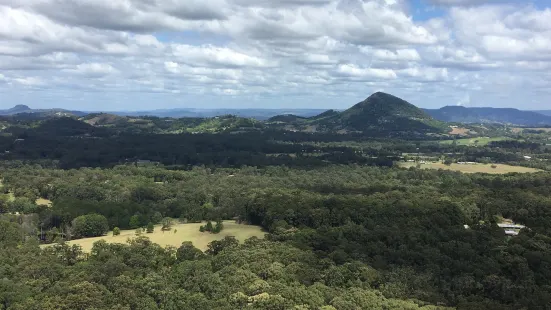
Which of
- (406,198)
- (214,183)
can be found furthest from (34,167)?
(406,198)

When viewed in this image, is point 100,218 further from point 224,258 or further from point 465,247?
point 465,247

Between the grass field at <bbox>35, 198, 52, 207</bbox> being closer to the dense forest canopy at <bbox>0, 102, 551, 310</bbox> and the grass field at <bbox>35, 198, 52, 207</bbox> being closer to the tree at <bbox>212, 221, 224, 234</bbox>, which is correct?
the dense forest canopy at <bbox>0, 102, 551, 310</bbox>

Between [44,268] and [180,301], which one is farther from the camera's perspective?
[44,268]

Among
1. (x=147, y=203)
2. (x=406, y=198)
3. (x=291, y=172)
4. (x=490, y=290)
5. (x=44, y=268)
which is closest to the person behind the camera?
(x=490, y=290)

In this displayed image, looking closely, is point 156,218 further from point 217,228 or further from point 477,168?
point 477,168

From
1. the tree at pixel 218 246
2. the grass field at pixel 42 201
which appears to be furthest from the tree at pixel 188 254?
the grass field at pixel 42 201

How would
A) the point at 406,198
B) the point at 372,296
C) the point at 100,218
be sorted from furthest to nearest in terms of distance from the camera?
the point at 406,198
the point at 100,218
the point at 372,296

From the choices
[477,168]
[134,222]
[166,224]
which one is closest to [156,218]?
[134,222]

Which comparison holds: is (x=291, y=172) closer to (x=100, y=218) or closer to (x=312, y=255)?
(x=100, y=218)
